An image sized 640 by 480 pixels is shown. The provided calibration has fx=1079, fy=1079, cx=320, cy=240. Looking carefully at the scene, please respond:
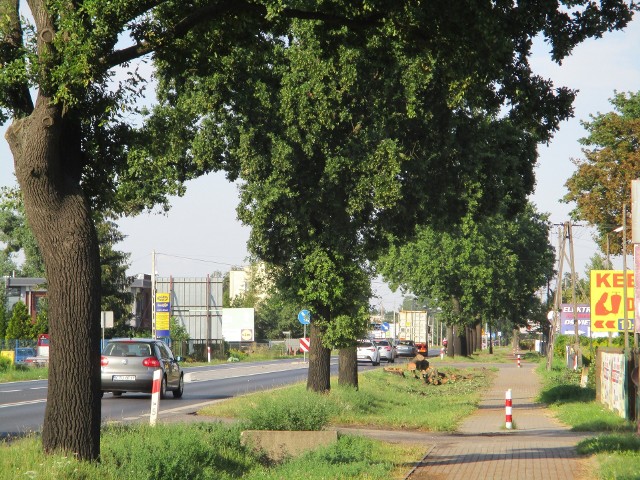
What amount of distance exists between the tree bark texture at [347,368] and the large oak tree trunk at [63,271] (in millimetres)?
17615

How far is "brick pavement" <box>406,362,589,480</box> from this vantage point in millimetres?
13984

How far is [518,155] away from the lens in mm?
25750

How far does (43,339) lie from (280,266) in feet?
115

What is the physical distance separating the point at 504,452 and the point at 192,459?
6.20 meters

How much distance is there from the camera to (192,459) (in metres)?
12.4

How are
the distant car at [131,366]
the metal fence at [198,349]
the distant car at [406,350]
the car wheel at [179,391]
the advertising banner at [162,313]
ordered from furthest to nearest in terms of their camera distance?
the distant car at [406,350]
the metal fence at [198,349]
the advertising banner at [162,313]
the car wheel at [179,391]
the distant car at [131,366]

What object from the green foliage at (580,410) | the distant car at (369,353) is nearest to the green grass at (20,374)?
the green foliage at (580,410)

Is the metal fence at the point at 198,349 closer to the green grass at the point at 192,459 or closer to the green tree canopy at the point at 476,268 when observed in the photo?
the green tree canopy at the point at 476,268

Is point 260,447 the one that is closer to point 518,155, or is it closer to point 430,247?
point 518,155

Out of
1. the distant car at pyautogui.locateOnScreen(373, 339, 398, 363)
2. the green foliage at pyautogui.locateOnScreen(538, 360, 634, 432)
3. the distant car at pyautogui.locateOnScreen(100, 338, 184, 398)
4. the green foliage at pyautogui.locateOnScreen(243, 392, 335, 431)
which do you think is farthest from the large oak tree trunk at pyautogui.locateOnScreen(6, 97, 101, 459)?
the distant car at pyautogui.locateOnScreen(373, 339, 398, 363)

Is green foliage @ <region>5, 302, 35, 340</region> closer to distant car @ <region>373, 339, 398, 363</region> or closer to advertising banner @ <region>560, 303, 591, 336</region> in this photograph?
distant car @ <region>373, 339, 398, 363</region>

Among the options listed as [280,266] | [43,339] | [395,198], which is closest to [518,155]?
[395,198]

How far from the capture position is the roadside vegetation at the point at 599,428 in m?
13.8

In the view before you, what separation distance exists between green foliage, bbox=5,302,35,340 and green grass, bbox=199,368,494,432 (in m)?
36.5
